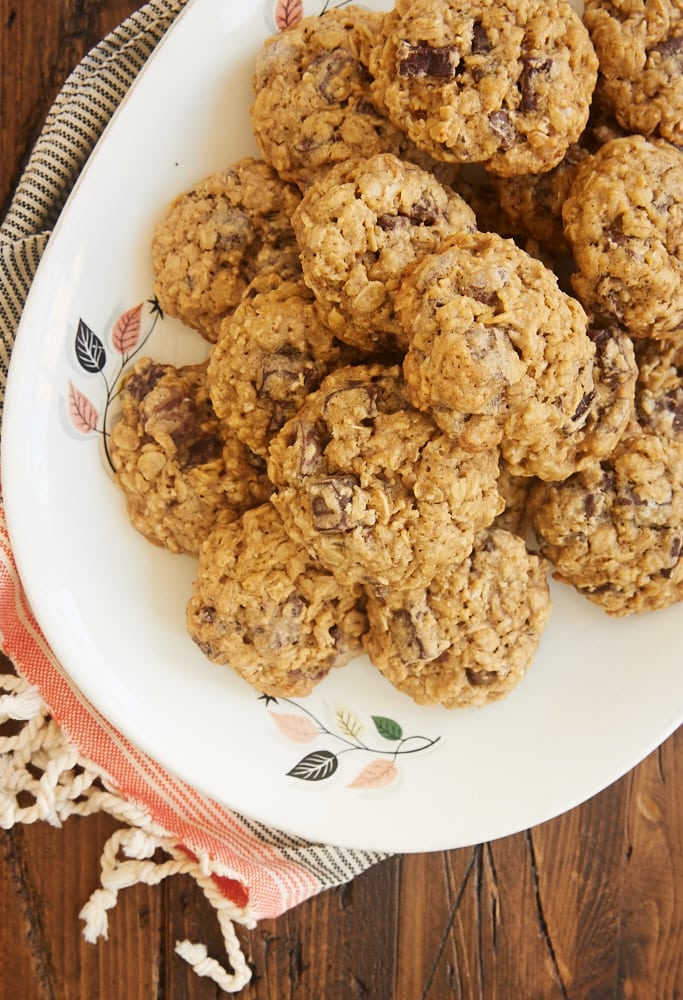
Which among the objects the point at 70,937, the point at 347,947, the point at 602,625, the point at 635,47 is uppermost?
the point at 635,47

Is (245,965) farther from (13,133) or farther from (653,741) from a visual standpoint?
(13,133)

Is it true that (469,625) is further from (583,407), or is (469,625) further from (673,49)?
(673,49)

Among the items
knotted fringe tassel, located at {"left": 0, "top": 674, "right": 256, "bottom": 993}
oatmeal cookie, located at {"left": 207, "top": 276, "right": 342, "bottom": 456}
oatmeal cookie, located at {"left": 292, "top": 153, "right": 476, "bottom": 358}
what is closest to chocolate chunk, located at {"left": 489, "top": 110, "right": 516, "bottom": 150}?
oatmeal cookie, located at {"left": 292, "top": 153, "right": 476, "bottom": 358}

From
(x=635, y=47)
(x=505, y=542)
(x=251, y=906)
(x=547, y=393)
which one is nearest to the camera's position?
(x=547, y=393)

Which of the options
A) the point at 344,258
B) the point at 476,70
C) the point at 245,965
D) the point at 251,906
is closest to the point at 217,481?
the point at 344,258

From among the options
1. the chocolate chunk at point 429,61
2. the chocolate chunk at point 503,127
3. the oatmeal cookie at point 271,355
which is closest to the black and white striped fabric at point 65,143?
the oatmeal cookie at point 271,355

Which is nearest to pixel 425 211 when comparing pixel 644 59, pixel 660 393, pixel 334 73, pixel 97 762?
pixel 334 73
